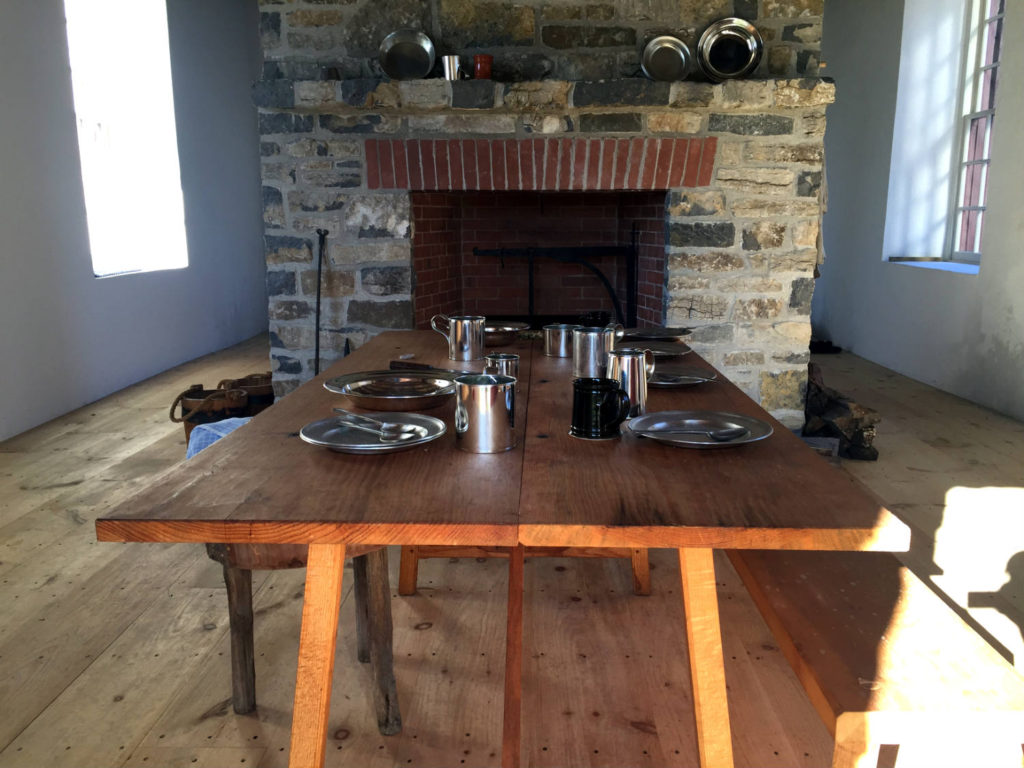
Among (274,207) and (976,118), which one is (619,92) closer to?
(274,207)

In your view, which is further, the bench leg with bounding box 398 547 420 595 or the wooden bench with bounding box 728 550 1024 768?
the bench leg with bounding box 398 547 420 595

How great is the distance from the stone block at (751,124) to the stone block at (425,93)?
1.07 m

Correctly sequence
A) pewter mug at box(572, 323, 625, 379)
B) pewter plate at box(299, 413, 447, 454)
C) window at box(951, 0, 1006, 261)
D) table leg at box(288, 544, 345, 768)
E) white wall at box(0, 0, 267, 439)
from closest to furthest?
table leg at box(288, 544, 345, 768) < pewter plate at box(299, 413, 447, 454) < pewter mug at box(572, 323, 625, 379) < white wall at box(0, 0, 267, 439) < window at box(951, 0, 1006, 261)

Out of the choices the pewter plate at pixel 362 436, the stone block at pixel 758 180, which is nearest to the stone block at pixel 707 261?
the stone block at pixel 758 180

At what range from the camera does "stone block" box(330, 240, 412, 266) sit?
12.2ft

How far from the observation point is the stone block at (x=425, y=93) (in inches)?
135

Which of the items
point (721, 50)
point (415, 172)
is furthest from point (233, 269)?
point (721, 50)

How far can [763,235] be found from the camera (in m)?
3.68

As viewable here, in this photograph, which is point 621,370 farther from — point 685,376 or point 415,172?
point 415,172

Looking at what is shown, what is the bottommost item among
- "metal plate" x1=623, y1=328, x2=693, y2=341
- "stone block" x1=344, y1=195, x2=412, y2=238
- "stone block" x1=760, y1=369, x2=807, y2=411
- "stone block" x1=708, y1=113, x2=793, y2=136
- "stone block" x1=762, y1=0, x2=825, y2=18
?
"stone block" x1=760, y1=369, x2=807, y2=411

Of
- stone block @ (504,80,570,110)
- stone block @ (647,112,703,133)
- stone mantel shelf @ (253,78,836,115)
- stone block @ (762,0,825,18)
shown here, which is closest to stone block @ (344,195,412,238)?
stone mantel shelf @ (253,78,836,115)

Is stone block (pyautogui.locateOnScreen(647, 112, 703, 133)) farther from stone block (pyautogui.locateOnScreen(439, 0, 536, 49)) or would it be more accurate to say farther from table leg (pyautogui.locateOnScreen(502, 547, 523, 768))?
table leg (pyautogui.locateOnScreen(502, 547, 523, 768))

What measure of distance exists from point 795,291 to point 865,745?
9.18 feet

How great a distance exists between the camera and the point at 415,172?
3.61m
